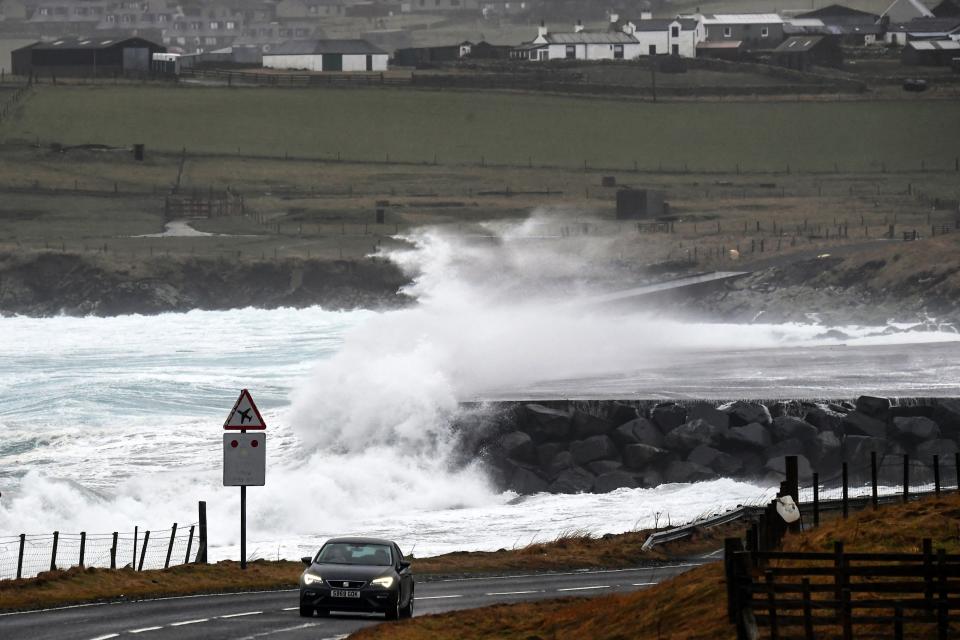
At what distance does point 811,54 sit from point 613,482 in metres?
108

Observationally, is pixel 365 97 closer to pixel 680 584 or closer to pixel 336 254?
pixel 336 254

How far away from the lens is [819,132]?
122 metres

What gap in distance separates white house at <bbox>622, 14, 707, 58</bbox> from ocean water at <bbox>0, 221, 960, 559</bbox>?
7571cm

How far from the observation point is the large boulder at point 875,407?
149 feet

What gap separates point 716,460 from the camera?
43.7m

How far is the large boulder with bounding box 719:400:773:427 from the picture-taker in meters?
45.6

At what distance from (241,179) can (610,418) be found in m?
64.6

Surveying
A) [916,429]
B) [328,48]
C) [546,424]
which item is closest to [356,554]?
[546,424]

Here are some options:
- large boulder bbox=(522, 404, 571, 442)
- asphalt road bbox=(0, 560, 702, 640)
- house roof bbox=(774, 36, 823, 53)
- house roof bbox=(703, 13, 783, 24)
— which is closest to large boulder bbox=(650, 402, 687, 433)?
large boulder bbox=(522, 404, 571, 442)

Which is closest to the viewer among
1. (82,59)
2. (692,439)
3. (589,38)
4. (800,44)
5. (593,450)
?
(593,450)

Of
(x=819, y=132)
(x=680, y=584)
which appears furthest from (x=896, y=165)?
(x=680, y=584)

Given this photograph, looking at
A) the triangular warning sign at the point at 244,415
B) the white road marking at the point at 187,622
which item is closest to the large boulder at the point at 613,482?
the triangular warning sign at the point at 244,415

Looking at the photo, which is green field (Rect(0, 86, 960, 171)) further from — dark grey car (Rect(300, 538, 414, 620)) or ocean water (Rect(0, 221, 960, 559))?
dark grey car (Rect(300, 538, 414, 620))

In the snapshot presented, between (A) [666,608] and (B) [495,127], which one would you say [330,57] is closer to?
(B) [495,127]
